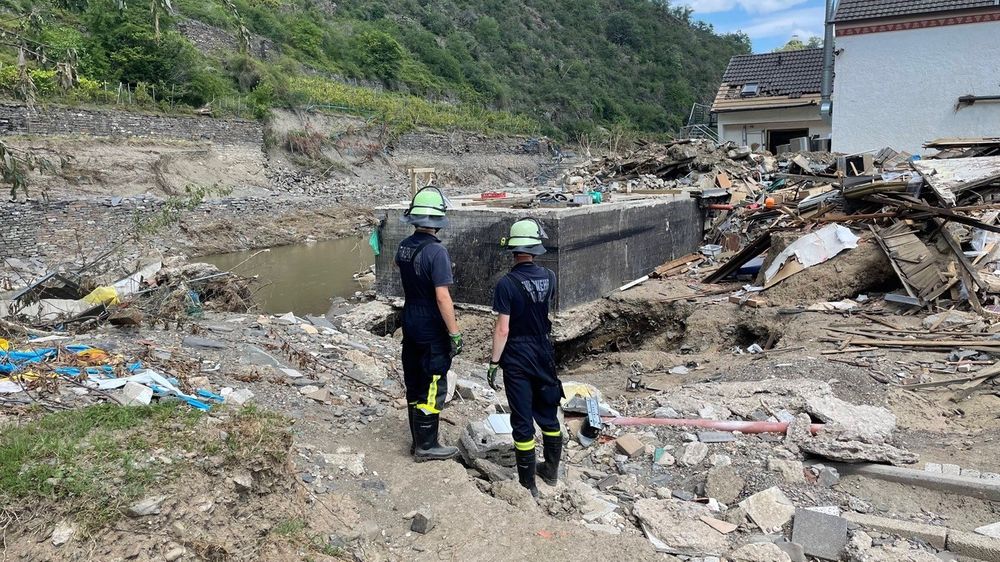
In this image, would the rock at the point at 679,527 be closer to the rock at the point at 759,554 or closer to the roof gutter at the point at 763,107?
the rock at the point at 759,554

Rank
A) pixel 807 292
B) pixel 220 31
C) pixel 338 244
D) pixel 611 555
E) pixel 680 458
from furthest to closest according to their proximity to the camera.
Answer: pixel 220 31 < pixel 338 244 < pixel 807 292 < pixel 680 458 < pixel 611 555

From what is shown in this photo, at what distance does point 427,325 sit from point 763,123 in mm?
22372

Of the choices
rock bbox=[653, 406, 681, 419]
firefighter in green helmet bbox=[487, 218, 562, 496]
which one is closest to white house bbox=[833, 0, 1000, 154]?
rock bbox=[653, 406, 681, 419]

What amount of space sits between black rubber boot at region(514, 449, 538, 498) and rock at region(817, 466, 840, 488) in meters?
2.01

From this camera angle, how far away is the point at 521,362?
446 cm

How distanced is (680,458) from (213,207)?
1822 cm

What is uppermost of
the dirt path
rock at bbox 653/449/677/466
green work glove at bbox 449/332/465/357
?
green work glove at bbox 449/332/465/357

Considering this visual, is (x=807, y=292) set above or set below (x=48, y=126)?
below

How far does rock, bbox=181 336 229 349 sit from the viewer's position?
626 centimetres

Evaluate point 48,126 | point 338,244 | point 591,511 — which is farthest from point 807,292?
point 48,126

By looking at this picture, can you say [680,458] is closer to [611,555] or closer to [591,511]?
[591,511]

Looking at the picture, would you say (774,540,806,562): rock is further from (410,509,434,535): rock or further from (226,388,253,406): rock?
(226,388,253,406): rock

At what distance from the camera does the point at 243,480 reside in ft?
10.5

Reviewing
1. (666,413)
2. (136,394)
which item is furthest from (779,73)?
(136,394)
